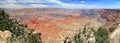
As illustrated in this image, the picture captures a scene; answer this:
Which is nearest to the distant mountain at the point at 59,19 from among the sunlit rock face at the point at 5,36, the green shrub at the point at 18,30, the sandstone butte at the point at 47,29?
the sandstone butte at the point at 47,29

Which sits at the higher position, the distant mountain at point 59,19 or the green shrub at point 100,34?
the distant mountain at point 59,19

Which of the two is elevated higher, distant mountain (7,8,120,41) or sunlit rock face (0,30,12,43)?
distant mountain (7,8,120,41)

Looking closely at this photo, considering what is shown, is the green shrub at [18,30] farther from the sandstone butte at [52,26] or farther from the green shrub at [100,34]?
the green shrub at [100,34]

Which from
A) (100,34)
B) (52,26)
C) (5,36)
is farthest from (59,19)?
(5,36)

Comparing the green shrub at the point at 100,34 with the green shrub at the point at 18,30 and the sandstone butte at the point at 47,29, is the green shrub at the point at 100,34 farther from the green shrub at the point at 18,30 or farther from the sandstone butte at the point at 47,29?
the green shrub at the point at 18,30

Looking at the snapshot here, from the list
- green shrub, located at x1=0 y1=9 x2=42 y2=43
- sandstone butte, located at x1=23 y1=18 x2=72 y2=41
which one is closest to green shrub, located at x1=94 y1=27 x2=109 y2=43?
sandstone butte, located at x1=23 y1=18 x2=72 y2=41

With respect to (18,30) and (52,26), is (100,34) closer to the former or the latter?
(52,26)

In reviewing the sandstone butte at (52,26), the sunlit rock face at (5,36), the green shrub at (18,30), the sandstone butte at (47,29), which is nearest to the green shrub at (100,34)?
the sandstone butte at (52,26)

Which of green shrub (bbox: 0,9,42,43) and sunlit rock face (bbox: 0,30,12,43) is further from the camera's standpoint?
green shrub (bbox: 0,9,42,43)

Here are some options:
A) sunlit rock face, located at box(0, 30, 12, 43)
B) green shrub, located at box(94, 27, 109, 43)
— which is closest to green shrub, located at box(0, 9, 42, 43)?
sunlit rock face, located at box(0, 30, 12, 43)

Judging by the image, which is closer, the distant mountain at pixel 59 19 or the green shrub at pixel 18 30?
the distant mountain at pixel 59 19

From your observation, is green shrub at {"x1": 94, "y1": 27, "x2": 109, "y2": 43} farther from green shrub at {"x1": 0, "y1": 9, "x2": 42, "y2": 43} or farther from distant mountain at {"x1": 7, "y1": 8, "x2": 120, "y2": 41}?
green shrub at {"x1": 0, "y1": 9, "x2": 42, "y2": 43}

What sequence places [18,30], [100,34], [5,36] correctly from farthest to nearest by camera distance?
[18,30] → [100,34] → [5,36]
